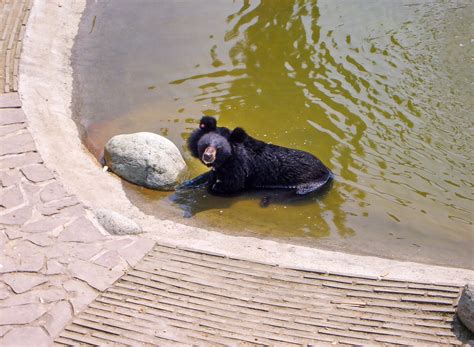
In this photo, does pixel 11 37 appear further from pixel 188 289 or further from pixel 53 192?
pixel 188 289

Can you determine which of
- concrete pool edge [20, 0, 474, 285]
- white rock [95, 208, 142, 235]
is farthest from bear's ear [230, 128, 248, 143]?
white rock [95, 208, 142, 235]

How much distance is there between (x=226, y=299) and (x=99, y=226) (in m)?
1.78

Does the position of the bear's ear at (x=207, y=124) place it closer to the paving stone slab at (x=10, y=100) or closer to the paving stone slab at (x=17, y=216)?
the paving stone slab at (x=17, y=216)

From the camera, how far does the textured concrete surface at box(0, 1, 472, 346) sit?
5000mm

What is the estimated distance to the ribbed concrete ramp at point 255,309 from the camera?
4.95 meters

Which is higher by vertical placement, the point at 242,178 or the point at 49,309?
the point at 242,178

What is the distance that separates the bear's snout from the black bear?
0.18 meters

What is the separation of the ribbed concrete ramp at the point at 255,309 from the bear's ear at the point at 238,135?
2.19 m

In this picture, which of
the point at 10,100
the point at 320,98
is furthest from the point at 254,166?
the point at 10,100

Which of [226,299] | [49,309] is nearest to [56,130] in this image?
[49,309]

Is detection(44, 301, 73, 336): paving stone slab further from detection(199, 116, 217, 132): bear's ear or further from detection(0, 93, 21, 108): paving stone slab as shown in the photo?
detection(0, 93, 21, 108): paving stone slab

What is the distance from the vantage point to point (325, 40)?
10.9 metres

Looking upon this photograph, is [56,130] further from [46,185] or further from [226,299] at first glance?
[226,299]

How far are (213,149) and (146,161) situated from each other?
0.99 m
